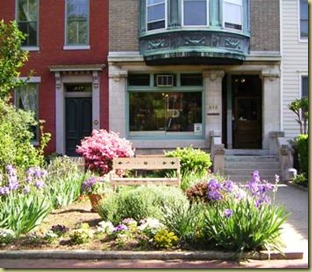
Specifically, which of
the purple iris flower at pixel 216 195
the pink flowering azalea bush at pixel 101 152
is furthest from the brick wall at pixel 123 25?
the purple iris flower at pixel 216 195

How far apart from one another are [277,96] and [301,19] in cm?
367

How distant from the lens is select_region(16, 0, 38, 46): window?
22.1 meters

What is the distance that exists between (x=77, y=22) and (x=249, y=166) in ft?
31.6

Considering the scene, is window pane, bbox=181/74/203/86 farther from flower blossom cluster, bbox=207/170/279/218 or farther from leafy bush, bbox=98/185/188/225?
flower blossom cluster, bbox=207/170/279/218

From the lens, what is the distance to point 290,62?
69.8 feet

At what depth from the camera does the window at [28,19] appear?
72.4 ft

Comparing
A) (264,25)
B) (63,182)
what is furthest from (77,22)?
(63,182)

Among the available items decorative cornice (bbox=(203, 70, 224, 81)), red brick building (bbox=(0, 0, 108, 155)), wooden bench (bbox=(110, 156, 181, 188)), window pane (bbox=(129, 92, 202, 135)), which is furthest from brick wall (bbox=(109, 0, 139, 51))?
wooden bench (bbox=(110, 156, 181, 188))

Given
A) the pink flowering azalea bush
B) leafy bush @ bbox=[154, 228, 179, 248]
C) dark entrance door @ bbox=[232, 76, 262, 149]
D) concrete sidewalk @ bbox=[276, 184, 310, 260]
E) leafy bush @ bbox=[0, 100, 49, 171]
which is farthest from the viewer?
dark entrance door @ bbox=[232, 76, 262, 149]

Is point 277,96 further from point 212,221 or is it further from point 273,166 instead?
point 212,221

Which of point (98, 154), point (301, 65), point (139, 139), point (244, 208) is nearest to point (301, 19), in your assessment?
point (301, 65)

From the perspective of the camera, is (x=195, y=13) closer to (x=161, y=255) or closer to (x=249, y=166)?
(x=249, y=166)

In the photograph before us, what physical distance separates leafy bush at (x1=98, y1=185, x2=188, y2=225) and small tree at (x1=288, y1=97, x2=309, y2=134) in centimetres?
1121

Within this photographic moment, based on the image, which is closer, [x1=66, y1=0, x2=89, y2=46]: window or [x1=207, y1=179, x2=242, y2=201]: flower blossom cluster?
[x1=207, y1=179, x2=242, y2=201]: flower blossom cluster
